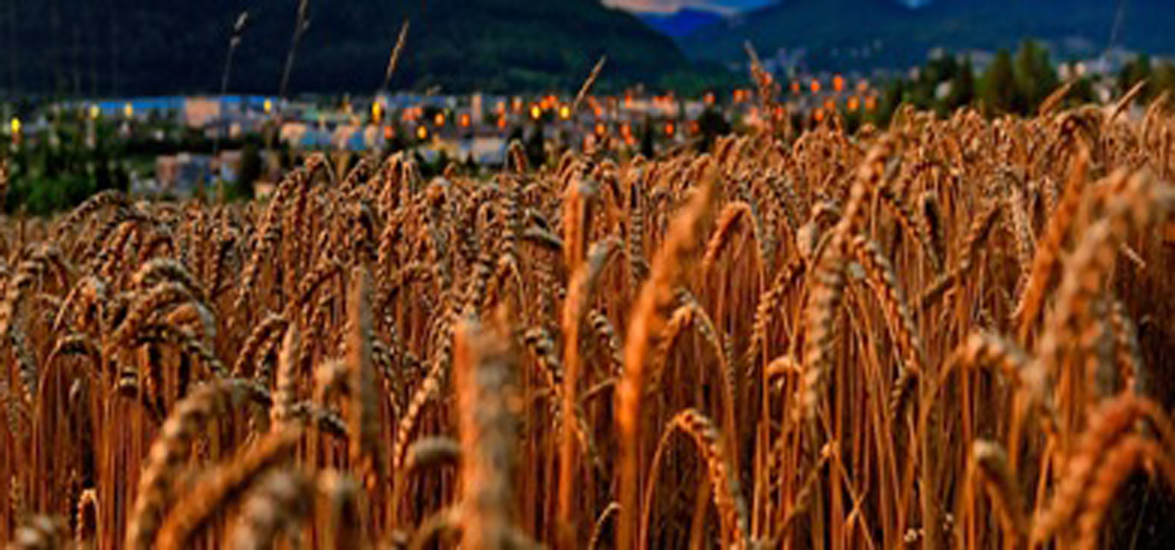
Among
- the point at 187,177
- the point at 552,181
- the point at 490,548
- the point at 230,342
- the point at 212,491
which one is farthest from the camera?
the point at 187,177

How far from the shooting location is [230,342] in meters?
2.37

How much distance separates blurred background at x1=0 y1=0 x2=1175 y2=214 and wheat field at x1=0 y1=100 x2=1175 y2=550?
590 mm

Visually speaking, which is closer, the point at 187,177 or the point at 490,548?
the point at 490,548

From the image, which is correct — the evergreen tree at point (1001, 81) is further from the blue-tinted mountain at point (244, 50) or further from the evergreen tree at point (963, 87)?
the blue-tinted mountain at point (244, 50)

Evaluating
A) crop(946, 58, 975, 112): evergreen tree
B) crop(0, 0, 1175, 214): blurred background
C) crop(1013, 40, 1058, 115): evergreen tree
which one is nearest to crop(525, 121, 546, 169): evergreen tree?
crop(0, 0, 1175, 214): blurred background

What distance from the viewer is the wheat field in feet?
2.61

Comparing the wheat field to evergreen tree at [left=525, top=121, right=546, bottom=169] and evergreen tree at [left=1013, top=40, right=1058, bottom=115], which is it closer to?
evergreen tree at [left=525, top=121, right=546, bottom=169]

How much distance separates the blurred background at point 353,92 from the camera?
5512 mm

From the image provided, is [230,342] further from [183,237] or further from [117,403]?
[183,237]

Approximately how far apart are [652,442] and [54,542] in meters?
1.37

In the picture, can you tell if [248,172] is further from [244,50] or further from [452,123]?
[244,50]

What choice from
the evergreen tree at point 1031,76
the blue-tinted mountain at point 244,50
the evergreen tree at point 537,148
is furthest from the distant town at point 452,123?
the blue-tinted mountain at point 244,50

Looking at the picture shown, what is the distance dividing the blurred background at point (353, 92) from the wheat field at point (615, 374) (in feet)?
1.94

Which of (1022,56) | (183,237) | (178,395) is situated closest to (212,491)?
(178,395)
